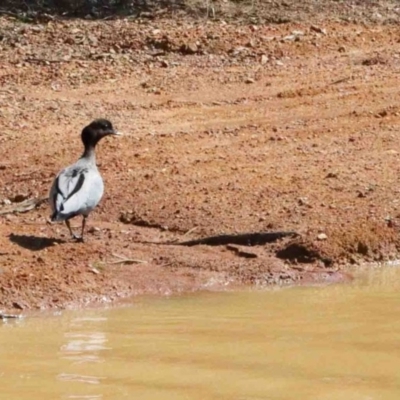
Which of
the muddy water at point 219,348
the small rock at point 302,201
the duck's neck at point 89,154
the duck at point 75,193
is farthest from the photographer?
the small rock at point 302,201

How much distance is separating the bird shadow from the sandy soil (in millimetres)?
22

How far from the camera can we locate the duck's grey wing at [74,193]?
9.23 m

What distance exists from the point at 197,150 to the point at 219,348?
17.2 ft

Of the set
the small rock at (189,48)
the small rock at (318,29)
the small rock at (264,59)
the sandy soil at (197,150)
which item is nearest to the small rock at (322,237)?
the sandy soil at (197,150)

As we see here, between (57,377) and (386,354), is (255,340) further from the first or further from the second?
(57,377)

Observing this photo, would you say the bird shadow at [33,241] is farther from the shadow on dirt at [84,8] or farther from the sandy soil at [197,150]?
the shadow on dirt at [84,8]

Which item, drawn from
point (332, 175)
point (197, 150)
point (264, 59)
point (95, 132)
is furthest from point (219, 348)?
point (264, 59)

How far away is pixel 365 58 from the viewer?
15.0 metres

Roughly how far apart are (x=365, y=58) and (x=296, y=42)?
0.85 meters

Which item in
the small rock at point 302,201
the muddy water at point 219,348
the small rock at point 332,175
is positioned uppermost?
the small rock at point 332,175

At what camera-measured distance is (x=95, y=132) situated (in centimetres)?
1066

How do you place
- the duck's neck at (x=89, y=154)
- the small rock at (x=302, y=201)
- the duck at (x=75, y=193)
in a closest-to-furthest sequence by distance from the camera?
the duck at (x=75, y=193), the duck's neck at (x=89, y=154), the small rock at (x=302, y=201)

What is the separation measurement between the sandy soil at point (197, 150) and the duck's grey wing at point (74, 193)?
22 cm

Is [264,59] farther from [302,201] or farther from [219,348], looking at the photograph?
[219,348]
